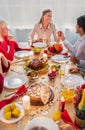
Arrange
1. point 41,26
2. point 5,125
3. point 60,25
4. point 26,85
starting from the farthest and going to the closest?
point 60,25 → point 41,26 → point 26,85 → point 5,125

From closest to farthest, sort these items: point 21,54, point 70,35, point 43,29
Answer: point 21,54, point 43,29, point 70,35

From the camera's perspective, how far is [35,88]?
4.62ft

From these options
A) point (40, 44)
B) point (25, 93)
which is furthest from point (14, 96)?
point (40, 44)

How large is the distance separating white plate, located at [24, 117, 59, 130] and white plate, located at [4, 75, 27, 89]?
1.47 ft

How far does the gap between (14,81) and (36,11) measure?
190cm

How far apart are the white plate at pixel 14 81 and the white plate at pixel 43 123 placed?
0.45 metres

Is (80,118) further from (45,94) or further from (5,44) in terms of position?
(5,44)

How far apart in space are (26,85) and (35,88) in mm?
155

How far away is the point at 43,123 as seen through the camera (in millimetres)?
1117

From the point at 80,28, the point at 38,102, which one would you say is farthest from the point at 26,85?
the point at 80,28

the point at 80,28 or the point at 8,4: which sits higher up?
the point at 8,4

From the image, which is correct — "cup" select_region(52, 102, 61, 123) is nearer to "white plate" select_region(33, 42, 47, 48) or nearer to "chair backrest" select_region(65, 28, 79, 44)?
"white plate" select_region(33, 42, 47, 48)

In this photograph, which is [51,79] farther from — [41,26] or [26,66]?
[41,26]

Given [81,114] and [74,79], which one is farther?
[74,79]
